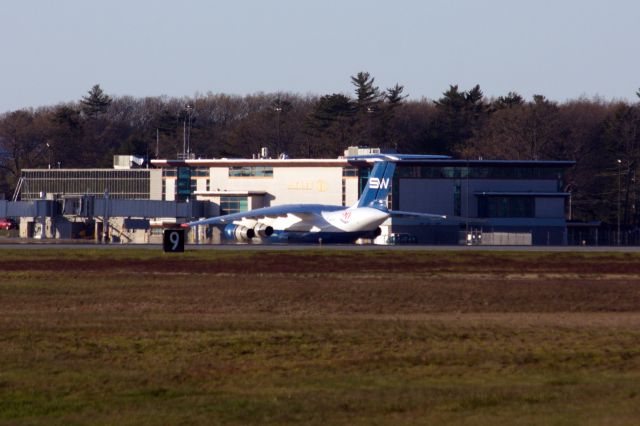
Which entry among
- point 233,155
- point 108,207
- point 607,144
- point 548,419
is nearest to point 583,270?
point 548,419

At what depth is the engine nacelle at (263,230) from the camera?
3487 inches

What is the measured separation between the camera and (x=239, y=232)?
89.1 meters

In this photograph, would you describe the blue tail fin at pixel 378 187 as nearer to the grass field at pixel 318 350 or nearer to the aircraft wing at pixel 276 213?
the aircraft wing at pixel 276 213

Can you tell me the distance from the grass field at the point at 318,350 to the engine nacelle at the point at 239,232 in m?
42.5

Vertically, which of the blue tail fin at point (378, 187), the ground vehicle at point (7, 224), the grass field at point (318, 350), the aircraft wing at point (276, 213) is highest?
the blue tail fin at point (378, 187)

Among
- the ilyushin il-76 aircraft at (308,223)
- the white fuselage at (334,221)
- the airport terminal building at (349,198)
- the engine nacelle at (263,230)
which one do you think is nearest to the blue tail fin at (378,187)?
the ilyushin il-76 aircraft at (308,223)

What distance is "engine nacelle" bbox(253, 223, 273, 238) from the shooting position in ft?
291

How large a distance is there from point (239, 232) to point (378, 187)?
1127 centimetres

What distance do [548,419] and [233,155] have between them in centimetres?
13601

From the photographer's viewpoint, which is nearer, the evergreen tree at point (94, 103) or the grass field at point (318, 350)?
the grass field at point (318, 350)

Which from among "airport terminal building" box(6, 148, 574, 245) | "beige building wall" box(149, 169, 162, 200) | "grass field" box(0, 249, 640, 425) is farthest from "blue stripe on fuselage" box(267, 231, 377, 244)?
"grass field" box(0, 249, 640, 425)

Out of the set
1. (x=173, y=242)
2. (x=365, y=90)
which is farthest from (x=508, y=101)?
(x=173, y=242)

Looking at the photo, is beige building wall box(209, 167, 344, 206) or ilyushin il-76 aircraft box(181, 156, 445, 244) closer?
ilyushin il-76 aircraft box(181, 156, 445, 244)

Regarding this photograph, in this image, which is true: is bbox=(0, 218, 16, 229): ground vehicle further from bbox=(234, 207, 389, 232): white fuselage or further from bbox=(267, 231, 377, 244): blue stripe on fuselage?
bbox=(234, 207, 389, 232): white fuselage
